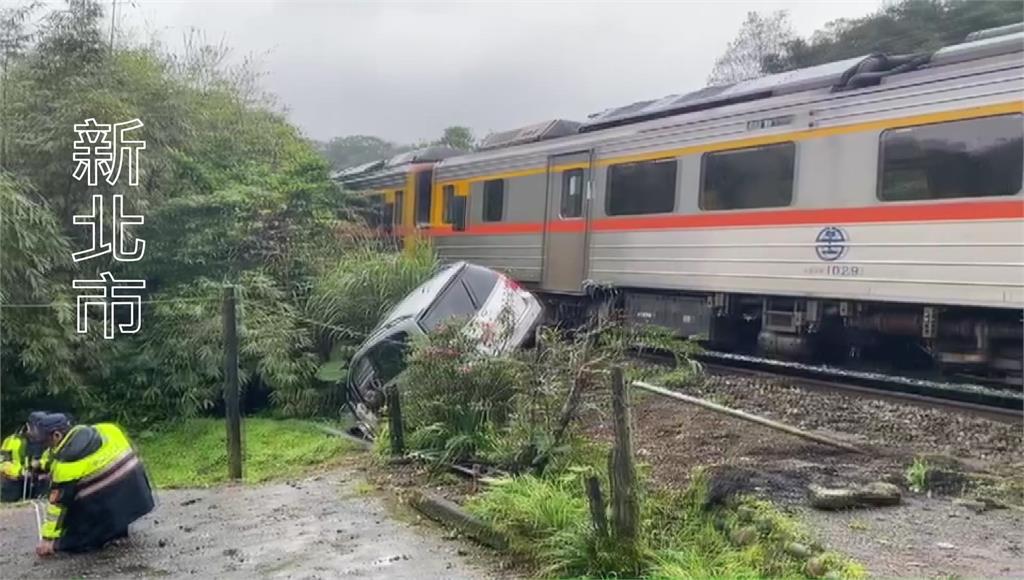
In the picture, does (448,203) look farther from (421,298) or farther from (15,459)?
(15,459)

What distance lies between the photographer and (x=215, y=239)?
11891 mm

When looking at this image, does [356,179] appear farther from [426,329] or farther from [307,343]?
[426,329]

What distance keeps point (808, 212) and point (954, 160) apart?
1.59 meters

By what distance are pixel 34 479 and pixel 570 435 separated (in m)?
3.56

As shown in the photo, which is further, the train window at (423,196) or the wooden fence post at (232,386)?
the train window at (423,196)

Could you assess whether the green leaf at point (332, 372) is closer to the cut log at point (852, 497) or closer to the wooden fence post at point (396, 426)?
the wooden fence post at point (396, 426)

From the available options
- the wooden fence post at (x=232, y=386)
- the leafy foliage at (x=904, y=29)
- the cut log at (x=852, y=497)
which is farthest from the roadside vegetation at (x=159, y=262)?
the leafy foliage at (x=904, y=29)

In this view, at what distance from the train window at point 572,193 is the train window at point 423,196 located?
172 inches

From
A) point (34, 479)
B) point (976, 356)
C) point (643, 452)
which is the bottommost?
point (34, 479)

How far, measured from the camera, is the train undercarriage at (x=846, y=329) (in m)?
8.55

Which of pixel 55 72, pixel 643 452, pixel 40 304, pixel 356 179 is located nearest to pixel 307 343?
pixel 40 304

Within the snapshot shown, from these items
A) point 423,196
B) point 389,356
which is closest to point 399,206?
point 423,196

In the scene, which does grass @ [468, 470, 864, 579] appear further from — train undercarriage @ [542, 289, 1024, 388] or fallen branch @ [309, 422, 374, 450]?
fallen branch @ [309, 422, 374, 450]

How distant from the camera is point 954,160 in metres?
8.45
